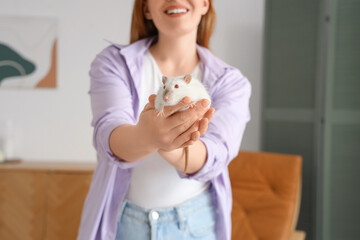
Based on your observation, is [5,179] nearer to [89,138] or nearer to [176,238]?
[89,138]

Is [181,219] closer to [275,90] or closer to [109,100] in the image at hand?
[109,100]

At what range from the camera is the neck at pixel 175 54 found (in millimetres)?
984

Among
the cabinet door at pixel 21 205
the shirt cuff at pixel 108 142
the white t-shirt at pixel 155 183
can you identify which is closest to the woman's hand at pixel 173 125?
the shirt cuff at pixel 108 142

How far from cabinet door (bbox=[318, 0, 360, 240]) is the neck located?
1.88 metres

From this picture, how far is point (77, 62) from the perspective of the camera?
135 inches

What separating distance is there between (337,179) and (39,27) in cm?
272

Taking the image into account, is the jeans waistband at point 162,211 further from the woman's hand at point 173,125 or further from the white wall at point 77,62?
the white wall at point 77,62

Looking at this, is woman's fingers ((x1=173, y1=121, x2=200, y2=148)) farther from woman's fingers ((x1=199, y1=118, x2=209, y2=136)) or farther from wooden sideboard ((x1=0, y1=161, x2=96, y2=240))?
wooden sideboard ((x1=0, y1=161, x2=96, y2=240))

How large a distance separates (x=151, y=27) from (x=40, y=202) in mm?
2292

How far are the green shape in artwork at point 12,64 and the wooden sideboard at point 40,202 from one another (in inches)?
36.3

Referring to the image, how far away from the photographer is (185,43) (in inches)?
39.1

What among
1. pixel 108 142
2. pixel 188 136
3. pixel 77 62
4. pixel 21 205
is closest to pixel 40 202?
pixel 21 205

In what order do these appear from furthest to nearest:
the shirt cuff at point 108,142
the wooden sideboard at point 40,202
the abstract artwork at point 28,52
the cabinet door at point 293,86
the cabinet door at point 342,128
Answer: the abstract artwork at point 28,52, the wooden sideboard at point 40,202, the cabinet door at point 293,86, the cabinet door at point 342,128, the shirt cuff at point 108,142

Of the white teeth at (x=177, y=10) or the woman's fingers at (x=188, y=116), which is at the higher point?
the white teeth at (x=177, y=10)
